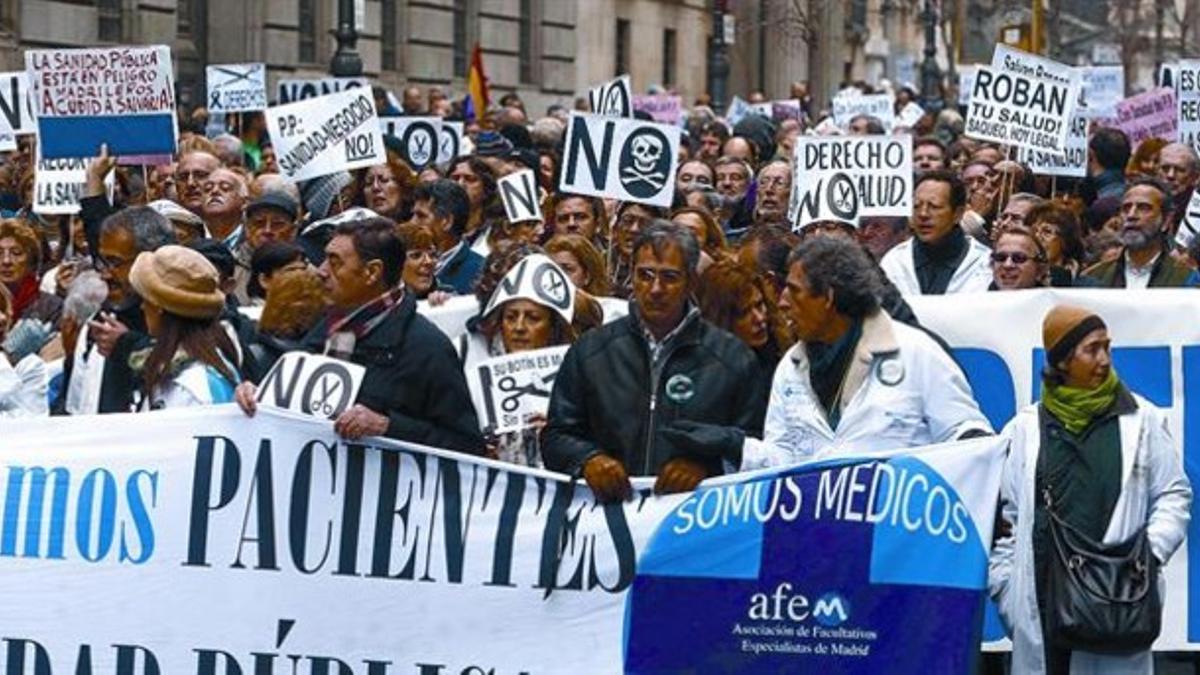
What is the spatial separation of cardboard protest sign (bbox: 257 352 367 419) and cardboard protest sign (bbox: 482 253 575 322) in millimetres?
1442

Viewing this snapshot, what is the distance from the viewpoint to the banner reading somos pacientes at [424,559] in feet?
27.2

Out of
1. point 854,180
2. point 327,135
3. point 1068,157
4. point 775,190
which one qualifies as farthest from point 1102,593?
point 1068,157

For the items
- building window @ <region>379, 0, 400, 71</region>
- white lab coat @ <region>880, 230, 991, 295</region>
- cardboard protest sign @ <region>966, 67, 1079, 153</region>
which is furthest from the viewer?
building window @ <region>379, 0, 400, 71</region>

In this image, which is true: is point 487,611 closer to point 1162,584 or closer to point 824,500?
point 824,500

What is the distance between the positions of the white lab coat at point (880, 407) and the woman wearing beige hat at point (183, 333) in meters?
1.46

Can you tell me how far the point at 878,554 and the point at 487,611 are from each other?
1.06m

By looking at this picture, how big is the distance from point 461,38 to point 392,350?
32.8m

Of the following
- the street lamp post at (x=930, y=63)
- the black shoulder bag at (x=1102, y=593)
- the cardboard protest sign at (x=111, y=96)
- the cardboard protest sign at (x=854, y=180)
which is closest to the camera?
the black shoulder bag at (x=1102, y=593)

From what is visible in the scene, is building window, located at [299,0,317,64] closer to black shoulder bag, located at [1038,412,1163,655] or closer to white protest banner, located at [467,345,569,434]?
white protest banner, located at [467,345,569,434]

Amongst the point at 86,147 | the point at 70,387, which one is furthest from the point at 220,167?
the point at 70,387

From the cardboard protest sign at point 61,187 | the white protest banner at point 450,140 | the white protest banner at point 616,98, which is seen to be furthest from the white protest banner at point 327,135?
the white protest banner at point 616,98

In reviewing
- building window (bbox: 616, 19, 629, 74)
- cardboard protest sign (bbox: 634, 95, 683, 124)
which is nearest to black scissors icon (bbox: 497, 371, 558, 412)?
cardboard protest sign (bbox: 634, 95, 683, 124)

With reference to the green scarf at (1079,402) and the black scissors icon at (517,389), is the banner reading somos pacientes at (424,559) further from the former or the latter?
the black scissors icon at (517,389)

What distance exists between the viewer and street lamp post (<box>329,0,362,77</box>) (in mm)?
26891
